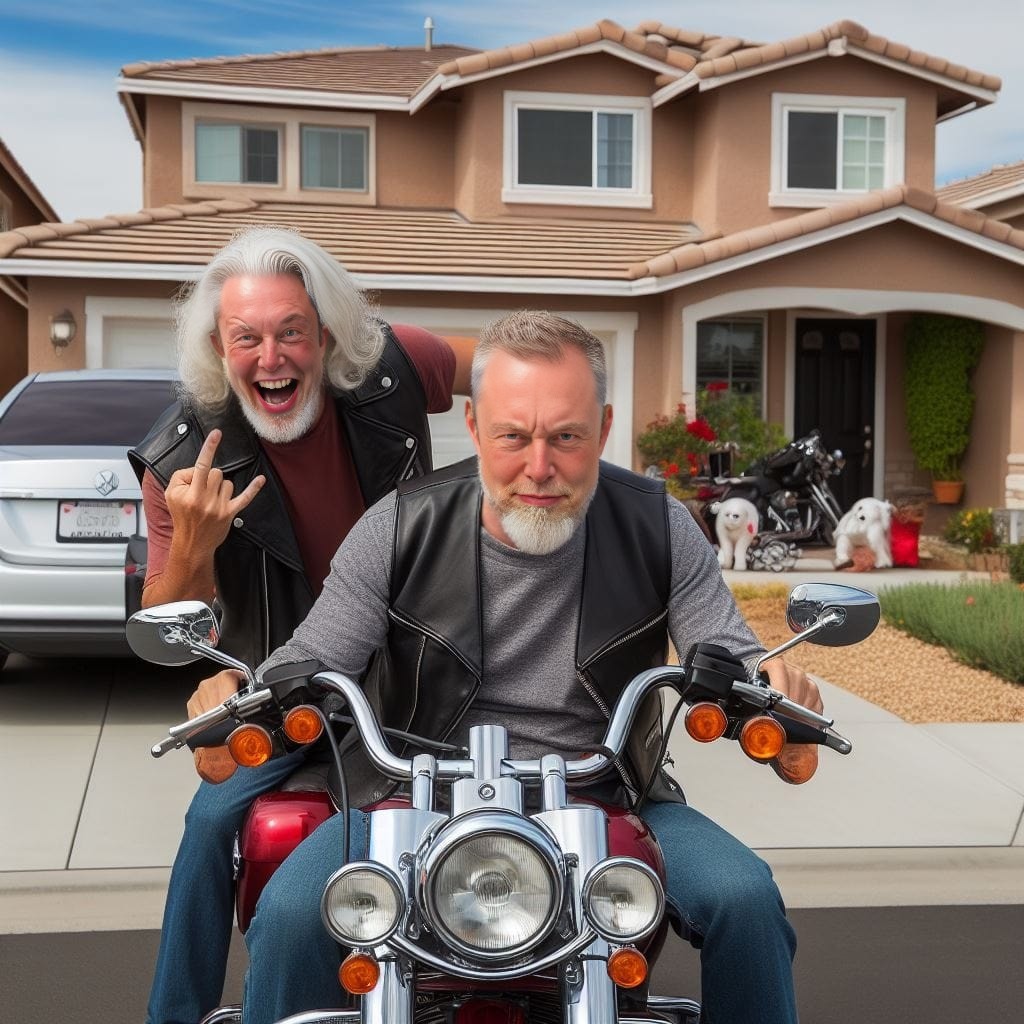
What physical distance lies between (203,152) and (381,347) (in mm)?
15614

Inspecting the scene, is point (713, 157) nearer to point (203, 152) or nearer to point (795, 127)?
point (795, 127)

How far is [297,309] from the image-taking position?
3301 millimetres

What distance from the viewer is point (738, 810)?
581 centimetres

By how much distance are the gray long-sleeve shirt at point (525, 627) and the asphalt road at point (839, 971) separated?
1.68m

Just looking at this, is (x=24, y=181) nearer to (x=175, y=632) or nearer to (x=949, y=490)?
(x=949, y=490)

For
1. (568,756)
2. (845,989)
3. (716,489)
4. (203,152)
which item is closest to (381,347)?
(568,756)

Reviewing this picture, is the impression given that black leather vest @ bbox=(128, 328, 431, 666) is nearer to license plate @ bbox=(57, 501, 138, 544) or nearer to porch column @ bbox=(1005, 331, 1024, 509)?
license plate @ bbox=(57, 501, 138, 544)

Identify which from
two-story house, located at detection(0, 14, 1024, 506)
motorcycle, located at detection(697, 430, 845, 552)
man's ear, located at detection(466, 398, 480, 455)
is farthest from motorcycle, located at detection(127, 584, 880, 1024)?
two-story house, located at detection(0, 14, 1024, 506)

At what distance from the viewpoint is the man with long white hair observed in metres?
3.05

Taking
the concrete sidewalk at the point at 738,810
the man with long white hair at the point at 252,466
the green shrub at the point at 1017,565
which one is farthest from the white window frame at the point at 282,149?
the man with long white hair at the point at 252,466

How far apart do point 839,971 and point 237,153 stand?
1567 centimetres

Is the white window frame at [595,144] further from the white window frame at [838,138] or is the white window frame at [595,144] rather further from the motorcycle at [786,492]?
the motorcycle at [786,492]

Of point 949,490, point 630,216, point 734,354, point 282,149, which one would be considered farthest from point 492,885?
point 282,149

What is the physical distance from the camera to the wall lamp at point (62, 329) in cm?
1447
